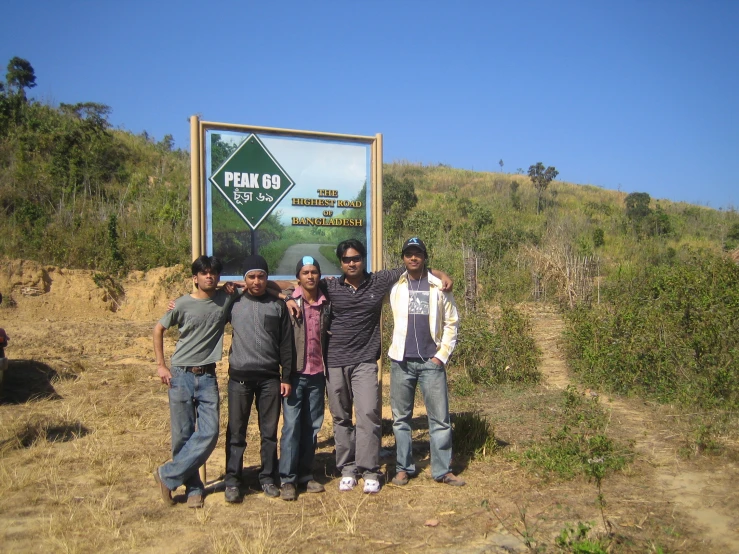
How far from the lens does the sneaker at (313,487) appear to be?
4.62 meters

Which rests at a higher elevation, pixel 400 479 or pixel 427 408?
pixel 427 408

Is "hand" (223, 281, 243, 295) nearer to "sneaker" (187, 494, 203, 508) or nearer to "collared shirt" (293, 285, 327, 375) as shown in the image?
"collared shirt" (293, 285, 327, 375)

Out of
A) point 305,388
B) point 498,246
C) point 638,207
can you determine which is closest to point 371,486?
point 305,388

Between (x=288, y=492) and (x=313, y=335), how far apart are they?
1.10 m

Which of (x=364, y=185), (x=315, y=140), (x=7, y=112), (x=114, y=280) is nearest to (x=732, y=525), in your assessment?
(x=364, y=185)

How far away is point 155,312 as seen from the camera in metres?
14.1

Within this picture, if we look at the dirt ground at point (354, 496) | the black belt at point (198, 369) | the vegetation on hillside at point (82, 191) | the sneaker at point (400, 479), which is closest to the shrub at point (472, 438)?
the dirt ground at point (354, 496)

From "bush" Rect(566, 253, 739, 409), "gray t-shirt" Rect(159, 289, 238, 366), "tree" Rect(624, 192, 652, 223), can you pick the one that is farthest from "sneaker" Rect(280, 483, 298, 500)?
"tree" Rect(624, 192, 652, 223)

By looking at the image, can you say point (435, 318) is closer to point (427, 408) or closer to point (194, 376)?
point (427, 408)

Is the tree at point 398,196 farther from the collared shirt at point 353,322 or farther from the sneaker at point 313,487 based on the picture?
the sneaker at point 313,487

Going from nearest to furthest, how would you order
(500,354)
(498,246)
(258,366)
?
1. (258,366)
2. (500,354)
3. (498,246)

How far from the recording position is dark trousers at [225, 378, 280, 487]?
14.6ft

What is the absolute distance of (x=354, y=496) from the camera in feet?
14.9

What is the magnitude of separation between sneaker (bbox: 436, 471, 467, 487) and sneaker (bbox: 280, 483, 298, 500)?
1.09 metres
